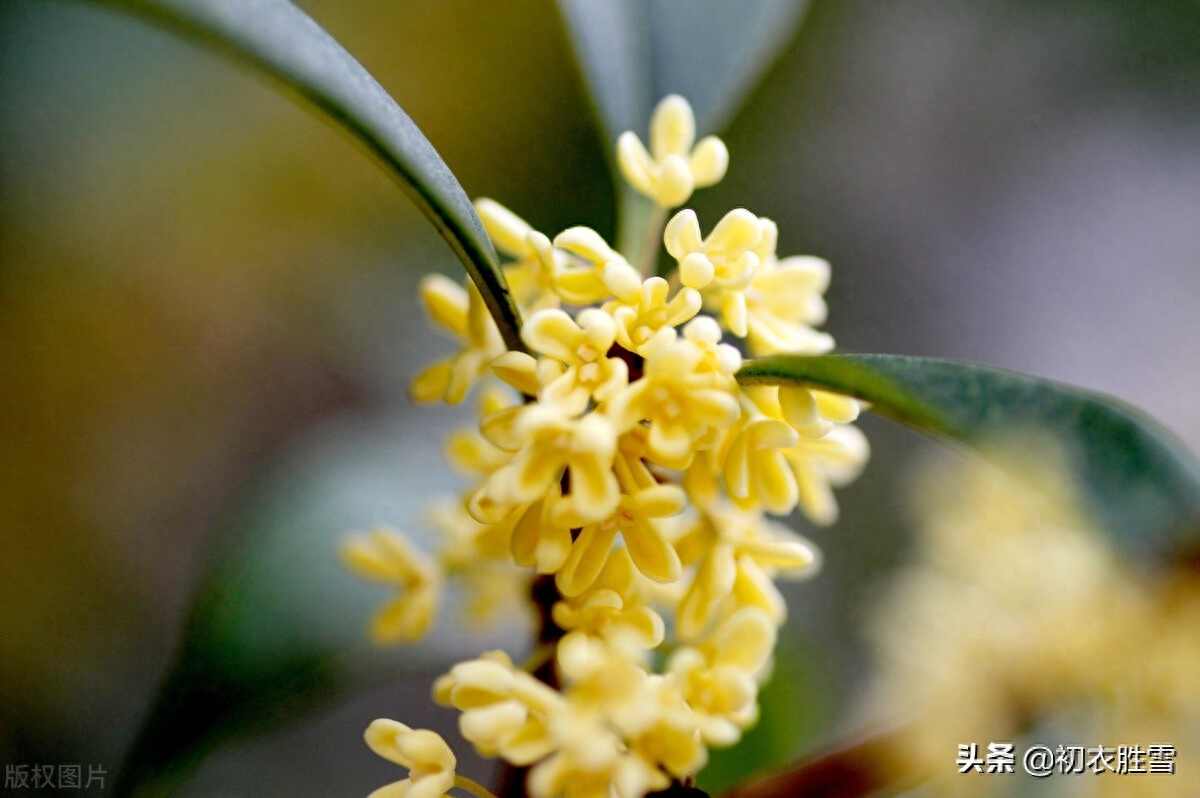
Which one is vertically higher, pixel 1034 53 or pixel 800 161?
pixel 1034 53

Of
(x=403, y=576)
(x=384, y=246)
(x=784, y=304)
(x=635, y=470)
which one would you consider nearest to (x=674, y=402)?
(x=635, y=470)

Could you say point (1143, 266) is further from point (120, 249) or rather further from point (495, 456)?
point (120, 249)

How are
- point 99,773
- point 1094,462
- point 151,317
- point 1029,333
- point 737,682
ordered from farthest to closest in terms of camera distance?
point 1029,333 < point 151,317 < point 99,773 < point 737,682 < point 1094,462

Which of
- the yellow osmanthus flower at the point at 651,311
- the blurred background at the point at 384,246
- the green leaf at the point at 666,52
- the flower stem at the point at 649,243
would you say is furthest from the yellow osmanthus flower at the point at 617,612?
the blurred background at the point at 384,246

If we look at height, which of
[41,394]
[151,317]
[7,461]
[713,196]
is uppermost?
[713,196]

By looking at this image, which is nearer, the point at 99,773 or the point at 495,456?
the point at 495,456

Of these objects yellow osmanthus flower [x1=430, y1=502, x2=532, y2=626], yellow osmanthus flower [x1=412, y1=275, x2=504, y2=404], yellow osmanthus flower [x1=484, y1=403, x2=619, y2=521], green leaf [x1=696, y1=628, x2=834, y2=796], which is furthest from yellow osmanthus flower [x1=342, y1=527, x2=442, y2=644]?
green leaf [x1=696, y1=628, x2=834, y2=796]

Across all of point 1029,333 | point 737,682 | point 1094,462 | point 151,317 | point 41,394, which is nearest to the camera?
point 1094,462

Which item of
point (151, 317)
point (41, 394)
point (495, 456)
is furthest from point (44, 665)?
point (495, 456)
